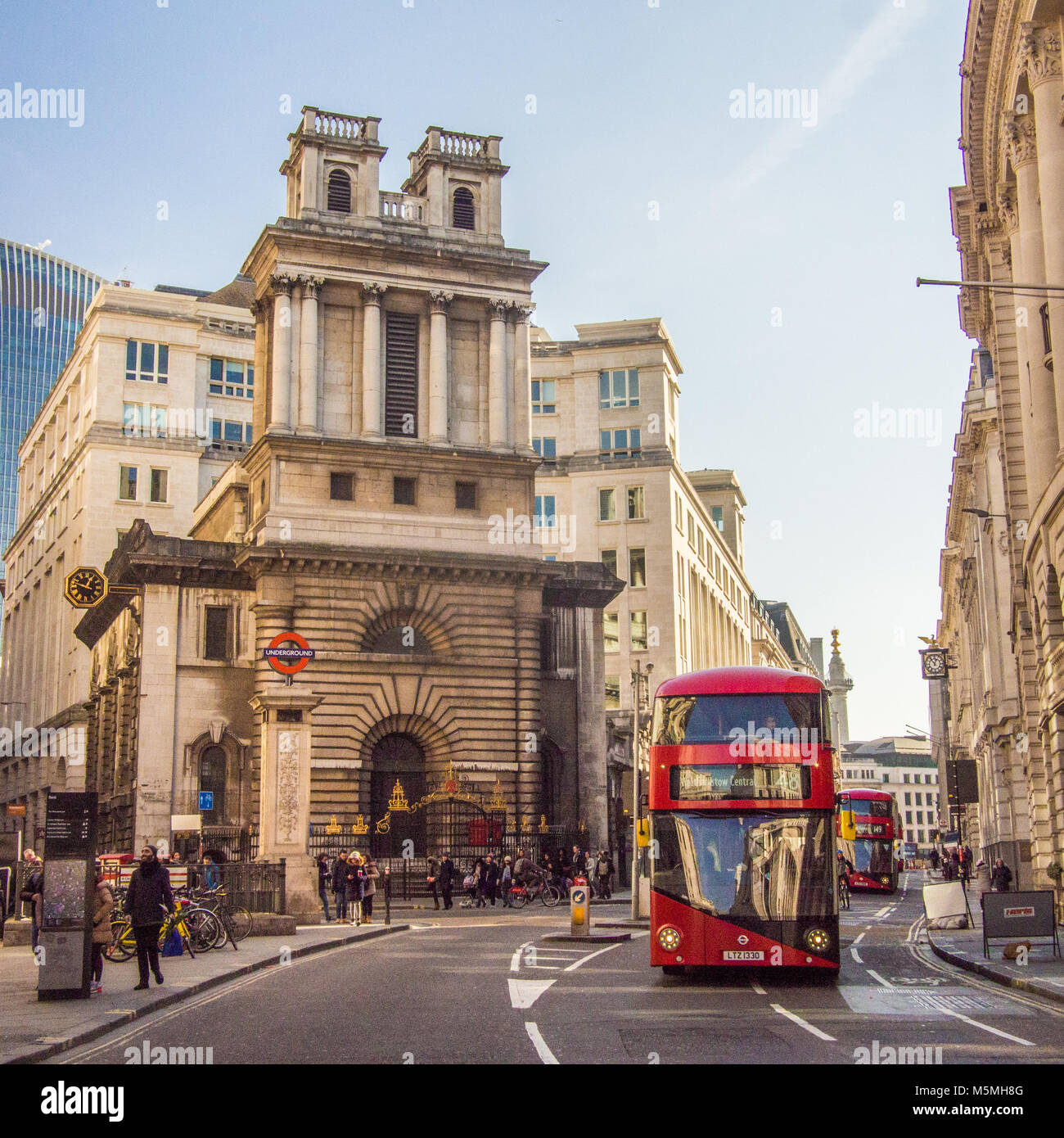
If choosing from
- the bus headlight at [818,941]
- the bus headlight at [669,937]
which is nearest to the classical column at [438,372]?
the bus headlight at [669,937]

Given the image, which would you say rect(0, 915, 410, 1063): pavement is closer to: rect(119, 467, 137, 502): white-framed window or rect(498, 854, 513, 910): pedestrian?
rect(498, 854, 513, 910): pedestrian

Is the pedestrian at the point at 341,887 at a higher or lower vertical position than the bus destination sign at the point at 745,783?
lower

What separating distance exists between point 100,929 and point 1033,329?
78.4ft

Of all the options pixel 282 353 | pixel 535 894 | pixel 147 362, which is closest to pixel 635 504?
pixel 147 362

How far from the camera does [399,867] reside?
53.6 metres

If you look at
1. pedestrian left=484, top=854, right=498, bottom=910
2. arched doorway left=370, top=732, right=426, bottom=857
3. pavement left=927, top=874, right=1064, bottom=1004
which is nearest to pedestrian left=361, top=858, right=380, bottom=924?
pedestrian left=484, top=854, right=498, bottom=910

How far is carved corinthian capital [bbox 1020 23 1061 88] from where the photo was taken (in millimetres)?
30656

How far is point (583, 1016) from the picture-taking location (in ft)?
56.2

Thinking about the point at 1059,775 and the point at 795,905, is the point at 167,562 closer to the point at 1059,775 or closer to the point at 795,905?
the point at 1059,775

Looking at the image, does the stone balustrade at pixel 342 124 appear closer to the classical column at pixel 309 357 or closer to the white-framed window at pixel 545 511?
the classical column at pixel 309 357

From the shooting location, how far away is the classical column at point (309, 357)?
5662cm

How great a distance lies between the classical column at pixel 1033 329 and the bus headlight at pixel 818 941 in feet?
51.3

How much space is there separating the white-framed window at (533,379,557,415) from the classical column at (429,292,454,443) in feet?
111
